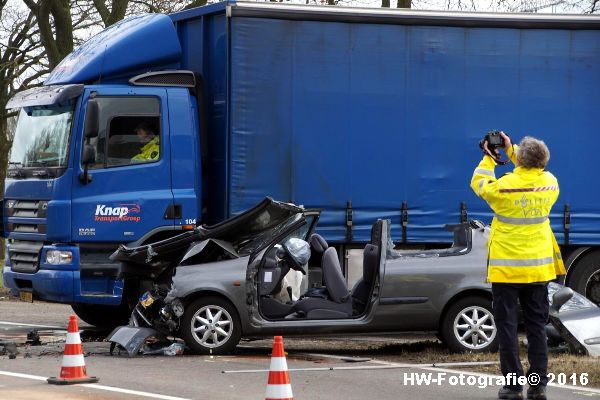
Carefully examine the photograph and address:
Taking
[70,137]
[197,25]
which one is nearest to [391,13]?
[197,25]

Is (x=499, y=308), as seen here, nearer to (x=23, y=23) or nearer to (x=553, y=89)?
(x=553, y=89)

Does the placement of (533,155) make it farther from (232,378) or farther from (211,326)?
(211,326)

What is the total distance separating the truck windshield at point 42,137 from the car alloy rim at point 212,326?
2.95 meters

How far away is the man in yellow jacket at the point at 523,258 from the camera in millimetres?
8297

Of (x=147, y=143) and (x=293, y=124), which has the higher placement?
(x=293, y=124)

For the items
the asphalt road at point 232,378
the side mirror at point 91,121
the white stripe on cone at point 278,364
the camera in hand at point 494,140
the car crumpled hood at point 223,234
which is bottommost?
the asphalt road at point 232,378

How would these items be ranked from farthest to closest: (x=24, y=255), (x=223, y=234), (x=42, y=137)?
(x=42, y=137)
(x=24, y=255)
(x=223, y=234)

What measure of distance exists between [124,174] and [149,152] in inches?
16.5

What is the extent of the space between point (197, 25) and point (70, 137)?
217cm

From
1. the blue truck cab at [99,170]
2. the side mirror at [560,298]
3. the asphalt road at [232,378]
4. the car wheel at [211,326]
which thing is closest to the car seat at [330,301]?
the asphalt road at [232,378]

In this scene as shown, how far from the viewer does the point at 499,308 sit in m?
8.40

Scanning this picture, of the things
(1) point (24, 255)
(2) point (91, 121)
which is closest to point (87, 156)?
(2) point (91, 121)

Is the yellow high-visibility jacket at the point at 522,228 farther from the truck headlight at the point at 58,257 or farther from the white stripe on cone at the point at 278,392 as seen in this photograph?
the truck headlight at the point at 58,257

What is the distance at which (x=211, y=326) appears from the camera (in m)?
11.1
